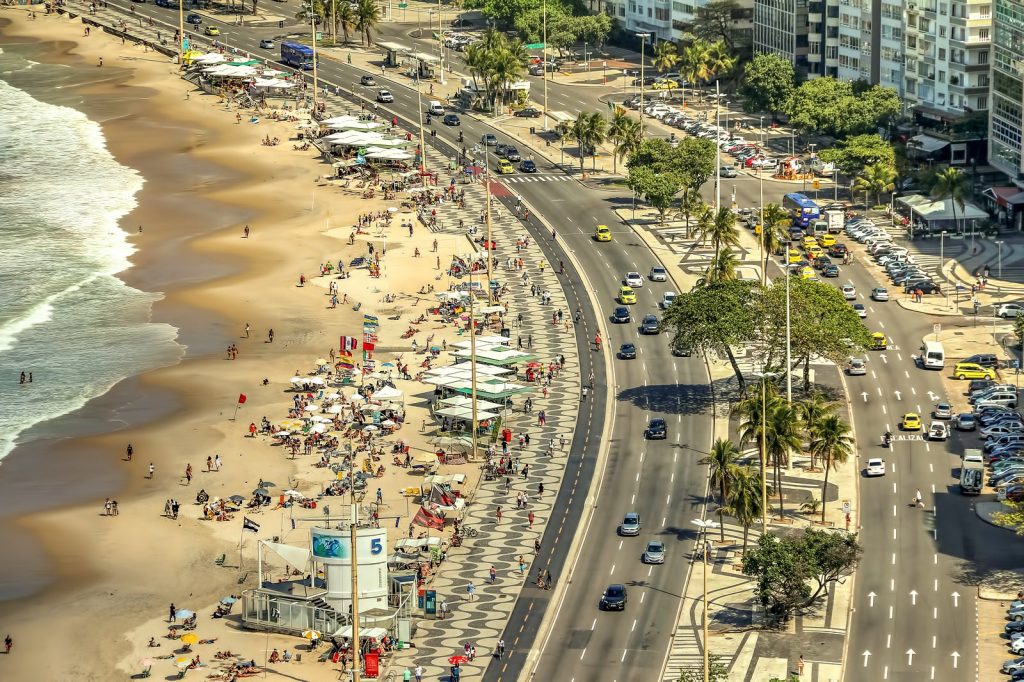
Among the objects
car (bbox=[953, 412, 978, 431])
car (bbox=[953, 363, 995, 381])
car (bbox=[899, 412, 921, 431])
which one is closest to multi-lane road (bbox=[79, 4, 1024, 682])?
car (bbox=[899, 412, 921, 431])

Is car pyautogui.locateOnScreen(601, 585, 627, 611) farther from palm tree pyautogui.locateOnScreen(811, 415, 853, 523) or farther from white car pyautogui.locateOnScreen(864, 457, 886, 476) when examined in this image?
white car pyautogui.locateOnScreen(864, 457, 886, 476)

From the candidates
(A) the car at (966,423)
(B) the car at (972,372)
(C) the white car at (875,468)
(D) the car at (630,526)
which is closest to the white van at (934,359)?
(B) the car at (972,372)

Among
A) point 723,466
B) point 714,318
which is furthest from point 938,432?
point 723,466

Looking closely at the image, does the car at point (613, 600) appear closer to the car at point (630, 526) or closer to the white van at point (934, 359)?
the car at point (630, 526)

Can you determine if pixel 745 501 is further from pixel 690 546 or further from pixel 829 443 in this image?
pixel 829 443

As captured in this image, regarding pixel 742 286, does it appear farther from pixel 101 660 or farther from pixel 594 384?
pixel 101 660

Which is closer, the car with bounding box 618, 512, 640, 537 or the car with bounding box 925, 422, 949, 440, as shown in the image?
the car with bounding box 618, 512, 640, 537
